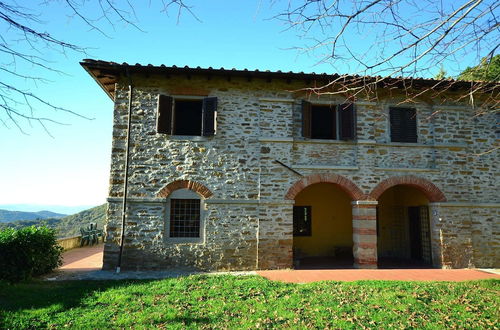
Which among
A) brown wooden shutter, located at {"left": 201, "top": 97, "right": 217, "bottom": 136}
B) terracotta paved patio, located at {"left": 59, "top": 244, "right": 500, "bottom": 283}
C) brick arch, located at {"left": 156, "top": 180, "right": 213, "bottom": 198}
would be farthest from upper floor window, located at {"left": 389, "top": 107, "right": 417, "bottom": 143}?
brick arch, located at {"left": 156, "top": 180, "right": 213, "bottom": 198}

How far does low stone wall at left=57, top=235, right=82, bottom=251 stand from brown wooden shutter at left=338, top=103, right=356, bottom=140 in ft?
39.7

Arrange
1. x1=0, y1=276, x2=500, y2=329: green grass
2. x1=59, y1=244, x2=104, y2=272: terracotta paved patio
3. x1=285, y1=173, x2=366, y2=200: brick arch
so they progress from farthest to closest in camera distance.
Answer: x1=285, y1=173, x2=366, y2=200: brick arch
x1=59, y1=244, x2=104, y2=272: terracotta paved patio
x1=0, y1=276, x2=500, y2=329: green grass

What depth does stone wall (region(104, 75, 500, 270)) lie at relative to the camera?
30.9ft

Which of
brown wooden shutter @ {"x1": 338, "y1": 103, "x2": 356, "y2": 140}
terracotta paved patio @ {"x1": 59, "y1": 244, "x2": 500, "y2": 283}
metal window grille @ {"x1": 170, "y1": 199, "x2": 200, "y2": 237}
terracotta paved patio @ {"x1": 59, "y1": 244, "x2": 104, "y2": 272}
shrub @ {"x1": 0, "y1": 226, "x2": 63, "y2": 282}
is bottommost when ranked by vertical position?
terracotta paved patio @ {"x1": 59, "y1": 244, "x2": 104, "y2": 272}

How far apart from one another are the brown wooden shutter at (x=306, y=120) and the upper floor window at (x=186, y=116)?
2.83m

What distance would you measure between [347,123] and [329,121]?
33.5 inches

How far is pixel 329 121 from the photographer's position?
1102cm

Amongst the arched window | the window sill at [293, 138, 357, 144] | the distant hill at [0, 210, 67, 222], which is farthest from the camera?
the distant hill at [0, 210, 67, 222]

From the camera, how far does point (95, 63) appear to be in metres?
9.27

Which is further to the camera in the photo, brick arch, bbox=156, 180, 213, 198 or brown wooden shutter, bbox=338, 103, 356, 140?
brown wooden shutter, bbox=338, 103, 356, 140

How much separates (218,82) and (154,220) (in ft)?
15.4

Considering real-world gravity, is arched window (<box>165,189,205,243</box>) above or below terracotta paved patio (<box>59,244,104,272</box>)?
above

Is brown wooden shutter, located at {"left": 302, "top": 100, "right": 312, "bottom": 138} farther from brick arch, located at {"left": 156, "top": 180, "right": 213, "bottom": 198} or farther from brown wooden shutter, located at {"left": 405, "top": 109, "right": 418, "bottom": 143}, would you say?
brick arch, located at {"left": 156, "top": 180, "right": 213, "bottom": 198}

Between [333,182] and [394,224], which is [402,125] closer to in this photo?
[333,182]
